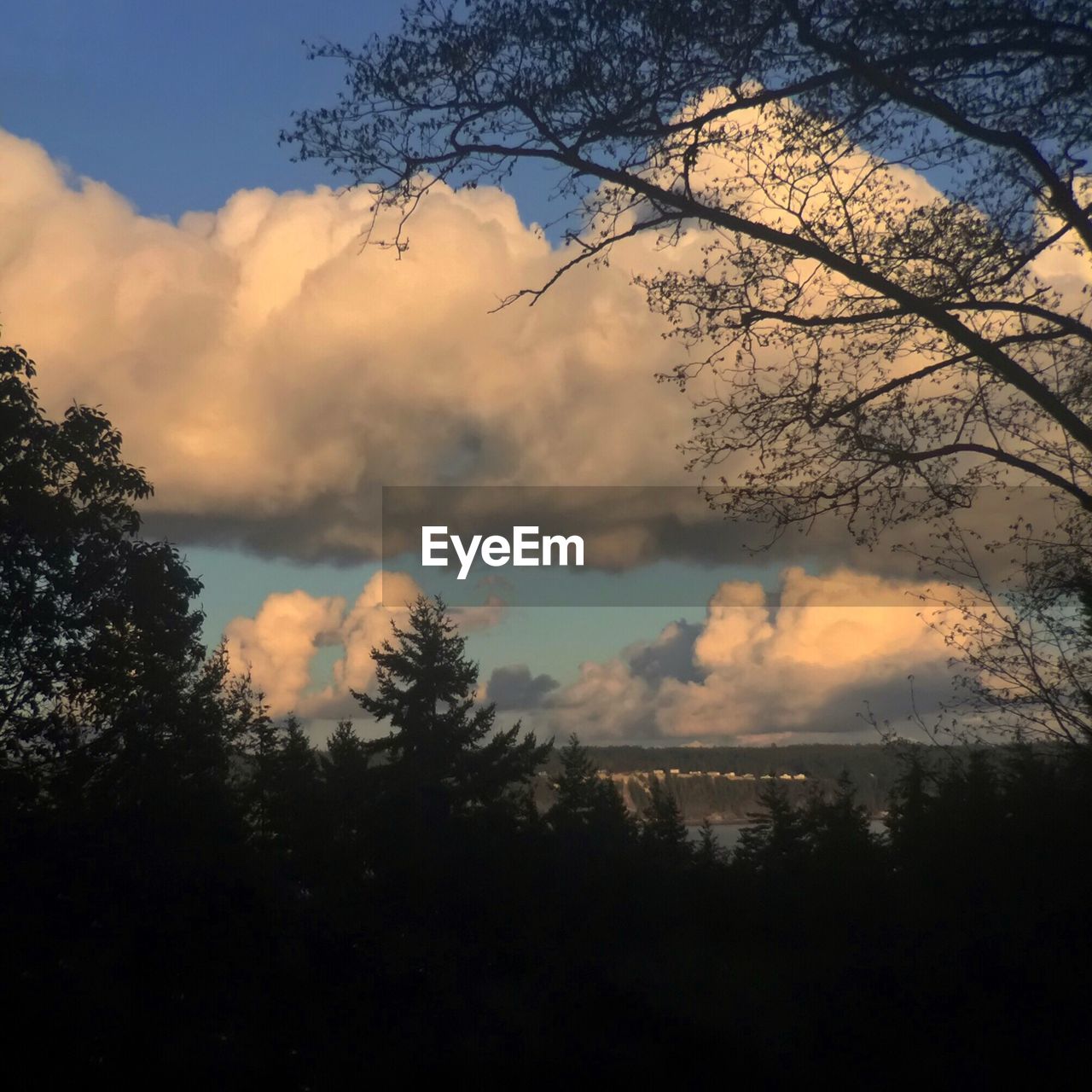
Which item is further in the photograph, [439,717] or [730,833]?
[439,717]

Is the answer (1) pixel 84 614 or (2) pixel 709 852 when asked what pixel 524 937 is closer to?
(2) pixel 709 852

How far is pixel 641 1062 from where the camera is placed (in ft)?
15.4

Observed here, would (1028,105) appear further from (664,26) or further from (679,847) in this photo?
(679,847)

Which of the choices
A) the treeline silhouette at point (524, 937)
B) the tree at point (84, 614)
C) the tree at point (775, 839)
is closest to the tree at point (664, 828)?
the treeline silhouette at point (524, 937)

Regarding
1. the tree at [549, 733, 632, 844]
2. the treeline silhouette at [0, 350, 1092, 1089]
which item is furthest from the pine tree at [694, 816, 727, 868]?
the tree at [549, 733, 632, 844]

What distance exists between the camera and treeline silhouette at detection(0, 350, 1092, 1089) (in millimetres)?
4762

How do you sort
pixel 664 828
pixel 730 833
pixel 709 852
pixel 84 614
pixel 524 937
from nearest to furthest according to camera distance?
pixel 524 937, pixel 709 852, pixel 664 828, pixel 730 833, pixel 84 614

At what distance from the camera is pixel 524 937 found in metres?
5.47

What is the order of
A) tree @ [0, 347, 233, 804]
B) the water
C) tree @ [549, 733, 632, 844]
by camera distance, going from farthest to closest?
tree @ [0, 347, 233, 804] < the water < tree @ [549, 733, 632, 844]

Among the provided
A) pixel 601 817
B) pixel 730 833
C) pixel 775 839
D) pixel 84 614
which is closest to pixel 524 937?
pixel 601 817

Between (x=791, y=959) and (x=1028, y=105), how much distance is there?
690 cm

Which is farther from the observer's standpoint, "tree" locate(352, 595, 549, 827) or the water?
"tree" locate(352, 595, 549, 827)

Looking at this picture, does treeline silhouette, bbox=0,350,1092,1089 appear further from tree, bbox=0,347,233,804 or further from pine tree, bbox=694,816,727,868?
tree, bbox=0,347,233,804

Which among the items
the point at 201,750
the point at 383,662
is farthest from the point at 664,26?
the point at 383,662
